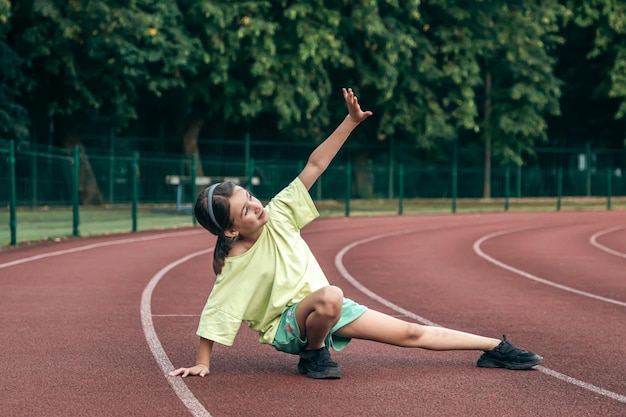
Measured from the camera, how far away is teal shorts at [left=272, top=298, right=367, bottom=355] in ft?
21.7

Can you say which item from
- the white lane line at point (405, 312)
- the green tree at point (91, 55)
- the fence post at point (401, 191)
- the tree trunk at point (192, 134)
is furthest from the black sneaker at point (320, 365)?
the tree trunk at point (192, 134)

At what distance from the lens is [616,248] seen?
19969 mm

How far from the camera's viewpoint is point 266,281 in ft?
22.0

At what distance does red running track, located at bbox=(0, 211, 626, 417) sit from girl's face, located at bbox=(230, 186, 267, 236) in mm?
977

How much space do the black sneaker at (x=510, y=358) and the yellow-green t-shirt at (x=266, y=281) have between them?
125 centimetres

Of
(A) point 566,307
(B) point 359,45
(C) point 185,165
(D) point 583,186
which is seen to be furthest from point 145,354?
(D) point 583,186

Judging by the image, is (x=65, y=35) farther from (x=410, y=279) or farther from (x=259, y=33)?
(x=410, y=279)

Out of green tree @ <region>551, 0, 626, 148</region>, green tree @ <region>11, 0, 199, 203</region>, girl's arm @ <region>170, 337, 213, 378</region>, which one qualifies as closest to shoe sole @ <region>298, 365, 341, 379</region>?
girl's arm @ <region>170, 337, 213, 378</region>

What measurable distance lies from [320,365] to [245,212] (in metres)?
1.09

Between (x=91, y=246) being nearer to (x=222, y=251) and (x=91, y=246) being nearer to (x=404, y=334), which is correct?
(x=222, y=251)

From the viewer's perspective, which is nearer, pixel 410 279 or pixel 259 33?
pixel 410 279

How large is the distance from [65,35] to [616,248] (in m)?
16.3

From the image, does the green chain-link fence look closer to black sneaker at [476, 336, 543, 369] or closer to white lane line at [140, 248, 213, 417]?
white lane line at [140, 248, 213, 417]

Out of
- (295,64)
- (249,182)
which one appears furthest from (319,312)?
(295,64)
